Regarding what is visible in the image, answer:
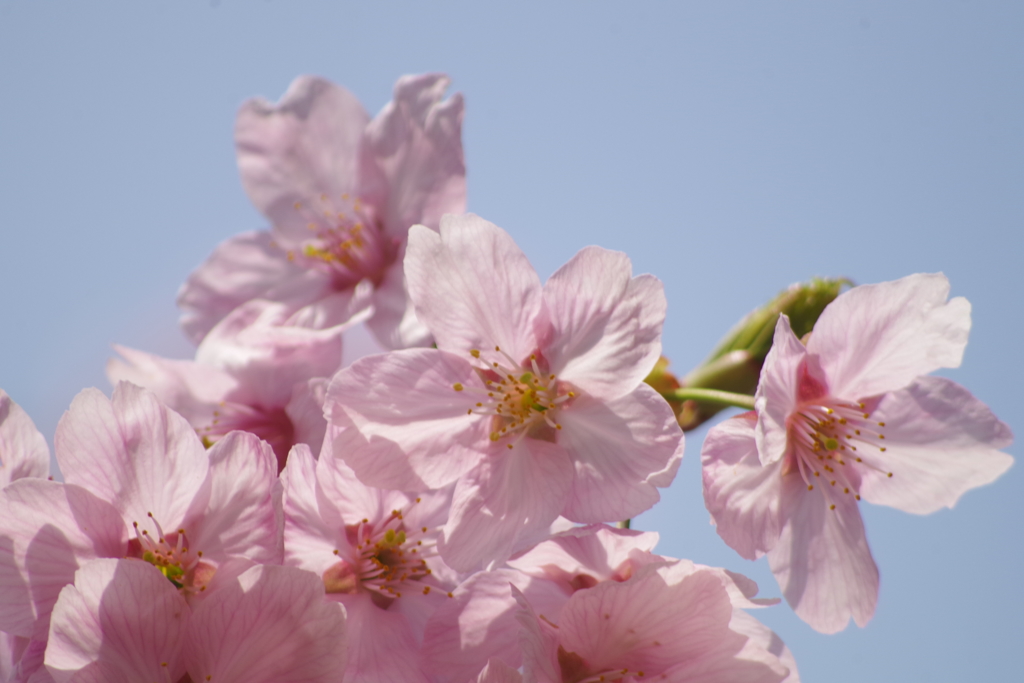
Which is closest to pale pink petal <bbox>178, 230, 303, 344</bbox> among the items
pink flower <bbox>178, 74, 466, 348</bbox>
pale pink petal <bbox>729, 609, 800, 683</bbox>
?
pink flower <bbox>178, 74, 466, 348</bbox>

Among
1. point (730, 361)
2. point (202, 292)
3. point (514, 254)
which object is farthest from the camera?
point (202, 292)

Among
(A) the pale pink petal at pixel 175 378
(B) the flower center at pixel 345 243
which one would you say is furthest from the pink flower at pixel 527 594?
(B) the flower center at pixel 345 243

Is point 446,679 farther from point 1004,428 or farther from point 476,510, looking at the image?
point 1004,428

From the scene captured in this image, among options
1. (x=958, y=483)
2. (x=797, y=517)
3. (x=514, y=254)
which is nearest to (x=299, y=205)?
(x=514, y=254)

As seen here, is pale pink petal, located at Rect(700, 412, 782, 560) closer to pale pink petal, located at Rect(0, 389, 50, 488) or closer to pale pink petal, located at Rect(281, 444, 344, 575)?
pale pink petal, located at Rect(281, 444, 344, 575)

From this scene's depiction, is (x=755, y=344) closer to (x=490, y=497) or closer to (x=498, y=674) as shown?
(x=490, y=497)

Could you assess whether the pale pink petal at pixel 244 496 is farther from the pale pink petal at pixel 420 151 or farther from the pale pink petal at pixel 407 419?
the pale pink petal at pixel 420 151

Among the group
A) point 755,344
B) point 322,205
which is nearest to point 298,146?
point 322,205
